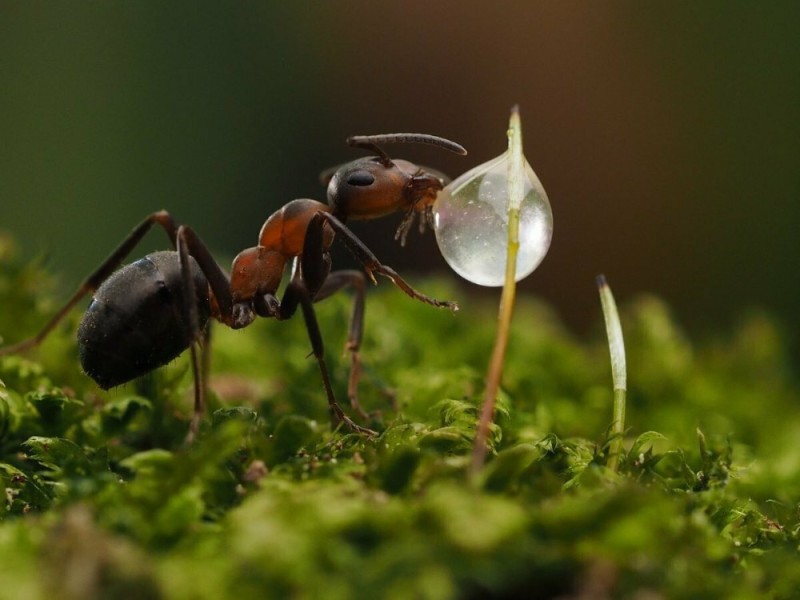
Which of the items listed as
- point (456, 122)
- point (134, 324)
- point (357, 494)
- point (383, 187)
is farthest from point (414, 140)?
point (456, 122)

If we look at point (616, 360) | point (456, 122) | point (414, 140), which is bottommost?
point (456, 122)

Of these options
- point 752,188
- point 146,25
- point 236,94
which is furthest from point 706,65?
point 146,25

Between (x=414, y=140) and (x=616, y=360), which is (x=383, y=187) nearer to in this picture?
(x=414, y=140)

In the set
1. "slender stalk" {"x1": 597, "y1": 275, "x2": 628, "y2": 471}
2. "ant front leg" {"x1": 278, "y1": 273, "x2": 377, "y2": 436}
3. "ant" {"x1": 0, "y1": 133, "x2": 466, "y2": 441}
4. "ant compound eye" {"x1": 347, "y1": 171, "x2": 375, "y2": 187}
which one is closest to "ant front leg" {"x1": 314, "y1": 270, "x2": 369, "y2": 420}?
"ant" {"x1": 0, "y1": 133, "x2": 466, "y2": 441}

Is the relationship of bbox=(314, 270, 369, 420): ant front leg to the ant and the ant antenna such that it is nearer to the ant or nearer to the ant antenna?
the ant

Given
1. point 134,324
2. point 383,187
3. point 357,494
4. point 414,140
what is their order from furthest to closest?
point 383,187 < point 414,140 < point 134,324 < point 357,494

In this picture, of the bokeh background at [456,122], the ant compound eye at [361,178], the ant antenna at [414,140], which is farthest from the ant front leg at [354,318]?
the bokeh background at [456,122]

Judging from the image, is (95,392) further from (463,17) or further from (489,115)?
(463,17)

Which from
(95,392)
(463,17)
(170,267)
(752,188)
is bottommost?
(752,188)
